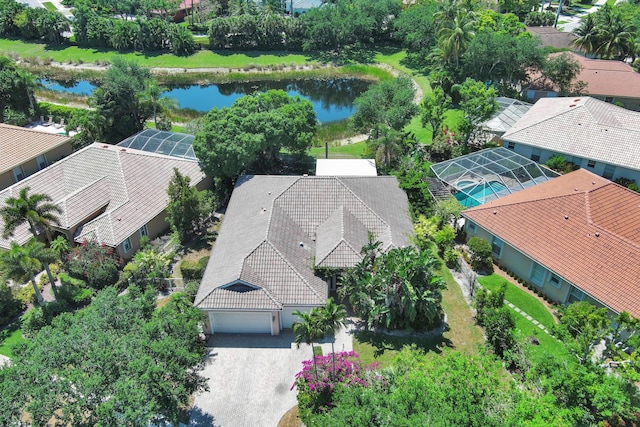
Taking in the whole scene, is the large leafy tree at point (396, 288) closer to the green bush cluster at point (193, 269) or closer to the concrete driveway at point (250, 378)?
the concrete driveway at point (250, 378)

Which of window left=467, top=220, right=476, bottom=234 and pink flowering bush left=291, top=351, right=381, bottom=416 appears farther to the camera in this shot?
window left=467, top=220, right=476, bottom=234

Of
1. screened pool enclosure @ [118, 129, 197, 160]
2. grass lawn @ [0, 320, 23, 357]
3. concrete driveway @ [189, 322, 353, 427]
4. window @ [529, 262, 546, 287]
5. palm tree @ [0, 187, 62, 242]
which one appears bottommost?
grass lawn @ [0, 320, 23, 357]

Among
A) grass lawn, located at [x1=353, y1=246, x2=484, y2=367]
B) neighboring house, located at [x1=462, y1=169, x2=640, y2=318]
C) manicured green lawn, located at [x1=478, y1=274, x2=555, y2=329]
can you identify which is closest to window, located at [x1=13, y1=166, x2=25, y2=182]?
grass lawn, located at [x1=353, y1=246, x2=484, y2=367]

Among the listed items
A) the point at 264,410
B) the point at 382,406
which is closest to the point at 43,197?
the point at 264,410

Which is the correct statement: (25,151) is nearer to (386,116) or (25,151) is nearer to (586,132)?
(386,116)

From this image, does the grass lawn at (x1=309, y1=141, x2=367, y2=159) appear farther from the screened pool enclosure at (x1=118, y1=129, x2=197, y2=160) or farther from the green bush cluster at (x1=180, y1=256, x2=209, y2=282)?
the green bush cluster at (x1=180, y1=256, x2=209, y2=282)

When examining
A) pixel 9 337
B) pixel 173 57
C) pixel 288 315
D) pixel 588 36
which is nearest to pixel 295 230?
pixel 288 315
